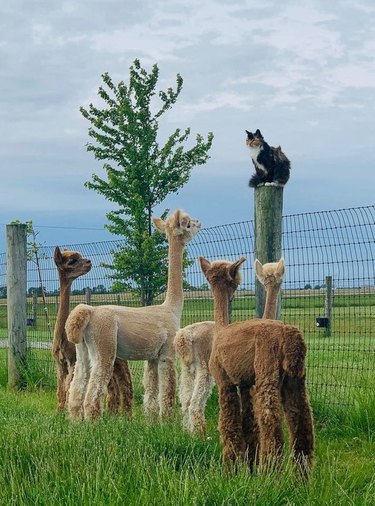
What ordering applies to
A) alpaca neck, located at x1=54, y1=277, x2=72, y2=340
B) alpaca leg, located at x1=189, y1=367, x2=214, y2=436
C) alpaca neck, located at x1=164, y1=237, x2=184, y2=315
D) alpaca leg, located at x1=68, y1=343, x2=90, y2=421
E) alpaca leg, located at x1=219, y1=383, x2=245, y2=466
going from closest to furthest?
1. alpaca leg, located at x1=219, y1=383, x2=245, y2=466
2. alpaca leg, located at x1=189, y1=367, x2=214, y2=436
3. alpaca leg, located at x1=68, y1=343, x2=90, y2=421
4. alpaca neck, located at x1=164, y1=237, x2=184, y2=315
5. alpaca neck, located at x1=54, y1=277, x2=72, y2=340

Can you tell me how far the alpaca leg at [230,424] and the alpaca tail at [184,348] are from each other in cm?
123

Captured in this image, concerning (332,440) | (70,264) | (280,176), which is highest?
(280,176)

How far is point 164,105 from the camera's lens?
68.0 ft

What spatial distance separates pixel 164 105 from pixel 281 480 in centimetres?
1696

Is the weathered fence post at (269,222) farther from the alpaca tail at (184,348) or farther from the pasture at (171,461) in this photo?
the alpaca tail at (184,348)

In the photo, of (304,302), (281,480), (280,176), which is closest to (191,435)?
(281,480)

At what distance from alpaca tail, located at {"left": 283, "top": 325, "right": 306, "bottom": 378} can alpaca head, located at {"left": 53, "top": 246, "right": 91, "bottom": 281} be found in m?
3.60

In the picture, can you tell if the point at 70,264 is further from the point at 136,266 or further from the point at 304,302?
the point at 136,266

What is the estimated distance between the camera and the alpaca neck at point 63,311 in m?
8.03

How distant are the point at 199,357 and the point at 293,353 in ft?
6.24

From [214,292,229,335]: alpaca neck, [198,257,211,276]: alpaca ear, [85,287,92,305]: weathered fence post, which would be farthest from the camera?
[85,287,92,305]: weathered fence post

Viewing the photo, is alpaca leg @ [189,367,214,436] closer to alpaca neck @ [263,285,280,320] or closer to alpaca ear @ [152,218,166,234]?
alpaca neck @ [263,285,280,320]

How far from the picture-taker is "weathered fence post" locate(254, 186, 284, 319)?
812 centimetres

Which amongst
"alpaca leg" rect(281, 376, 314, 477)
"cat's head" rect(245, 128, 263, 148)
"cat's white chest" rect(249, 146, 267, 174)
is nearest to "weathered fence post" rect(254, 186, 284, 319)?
"alpaca leg" rect(281, 376, 314, 477)
